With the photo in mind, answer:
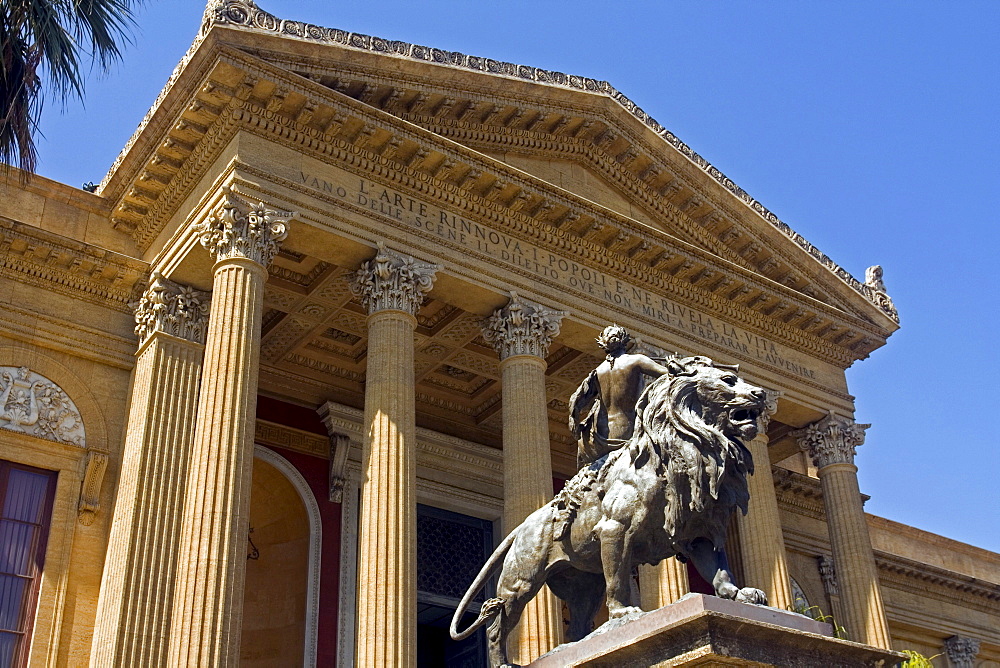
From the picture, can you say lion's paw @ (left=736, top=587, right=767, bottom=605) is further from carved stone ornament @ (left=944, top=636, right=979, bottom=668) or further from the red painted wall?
carved stone ornament @ (left=944, top=636, right=979, bottom=668)

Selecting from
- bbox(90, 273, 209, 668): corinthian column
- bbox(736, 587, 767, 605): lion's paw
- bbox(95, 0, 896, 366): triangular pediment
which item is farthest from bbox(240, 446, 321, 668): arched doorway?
bbox(736, 587, 767, 605): lion's paw

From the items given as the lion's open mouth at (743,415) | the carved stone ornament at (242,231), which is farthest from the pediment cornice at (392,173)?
the lion's open mouth at (743,415)

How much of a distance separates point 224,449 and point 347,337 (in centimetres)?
749

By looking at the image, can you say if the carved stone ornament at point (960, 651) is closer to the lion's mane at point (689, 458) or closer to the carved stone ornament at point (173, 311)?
the carved stone ornament at point (173, 311)

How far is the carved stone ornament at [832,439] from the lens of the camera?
2259 centimetres

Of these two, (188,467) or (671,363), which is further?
(188,467)

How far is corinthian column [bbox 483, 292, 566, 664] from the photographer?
15797mm

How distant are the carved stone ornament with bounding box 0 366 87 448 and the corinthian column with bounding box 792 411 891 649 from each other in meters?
13.5

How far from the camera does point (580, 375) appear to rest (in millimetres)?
22938

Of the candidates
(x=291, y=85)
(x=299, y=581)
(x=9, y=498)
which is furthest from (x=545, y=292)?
(x=9, y=498)

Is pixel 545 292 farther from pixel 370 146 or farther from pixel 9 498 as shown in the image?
pixel 9 498

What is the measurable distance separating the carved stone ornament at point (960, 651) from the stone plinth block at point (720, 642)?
999 inches

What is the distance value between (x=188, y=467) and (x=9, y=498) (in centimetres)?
276

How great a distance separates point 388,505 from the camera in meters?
15.0
